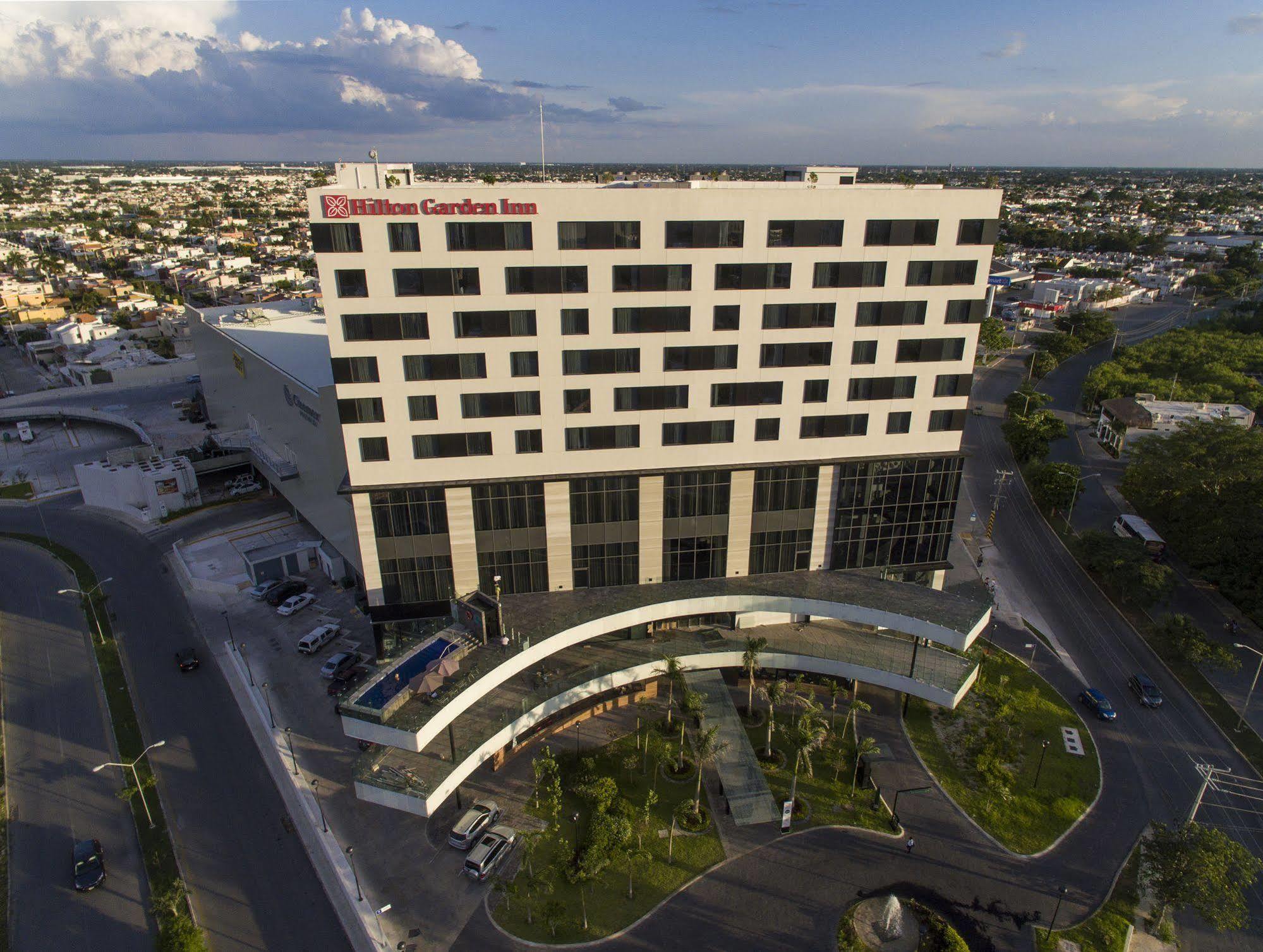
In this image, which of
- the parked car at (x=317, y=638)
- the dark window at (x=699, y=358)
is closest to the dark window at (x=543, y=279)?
the dark window at (x=699, y=358)

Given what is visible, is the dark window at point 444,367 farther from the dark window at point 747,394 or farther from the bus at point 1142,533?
the bus at point 1142,533

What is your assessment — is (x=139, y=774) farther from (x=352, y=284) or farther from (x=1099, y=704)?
(x=1099, y=704)

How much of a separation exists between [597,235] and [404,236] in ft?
42.6

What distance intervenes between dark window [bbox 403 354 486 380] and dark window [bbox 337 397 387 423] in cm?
287

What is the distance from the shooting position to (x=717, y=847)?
4328 centimetres

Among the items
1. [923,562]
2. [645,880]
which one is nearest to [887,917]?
[645,880]

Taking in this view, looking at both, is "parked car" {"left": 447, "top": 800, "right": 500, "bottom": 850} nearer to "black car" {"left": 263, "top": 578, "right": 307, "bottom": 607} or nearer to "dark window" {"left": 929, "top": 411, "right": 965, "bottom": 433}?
"black car" {"left": 263, "top": 578, "right": 307, "bottom": 607}

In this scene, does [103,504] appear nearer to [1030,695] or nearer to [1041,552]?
[1030,695]

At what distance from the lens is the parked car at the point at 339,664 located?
2263 inches

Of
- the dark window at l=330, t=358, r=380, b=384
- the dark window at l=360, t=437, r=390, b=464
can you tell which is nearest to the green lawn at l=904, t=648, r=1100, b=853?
the dark window at l=360, t=437, r=390, b=464

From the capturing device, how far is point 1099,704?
55.6 m

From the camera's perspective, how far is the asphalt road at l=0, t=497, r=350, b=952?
38750mm

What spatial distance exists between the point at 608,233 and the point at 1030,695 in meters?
48.0

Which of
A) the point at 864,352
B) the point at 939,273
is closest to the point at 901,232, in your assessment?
the point at 939,273
